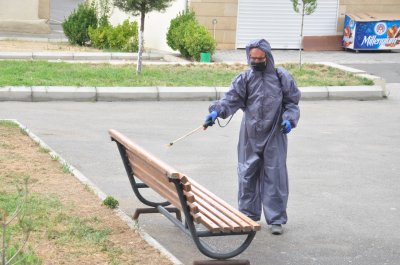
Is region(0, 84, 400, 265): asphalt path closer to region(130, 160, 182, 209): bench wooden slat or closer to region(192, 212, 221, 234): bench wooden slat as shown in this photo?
region(130, 160, 182, 209): bench wooden slat

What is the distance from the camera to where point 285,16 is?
23703mm

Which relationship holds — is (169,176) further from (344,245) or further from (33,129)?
(33,129)

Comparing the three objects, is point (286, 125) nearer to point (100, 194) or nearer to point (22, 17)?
point (100, 194)

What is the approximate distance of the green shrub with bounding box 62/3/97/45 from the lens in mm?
22953

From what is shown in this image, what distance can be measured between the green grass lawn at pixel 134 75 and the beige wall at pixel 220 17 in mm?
4324

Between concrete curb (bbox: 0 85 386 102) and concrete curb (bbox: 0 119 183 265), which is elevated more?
concrete curb (bbox: 0 85 386 102)

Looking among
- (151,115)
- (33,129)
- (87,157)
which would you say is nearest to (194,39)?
(151,115)

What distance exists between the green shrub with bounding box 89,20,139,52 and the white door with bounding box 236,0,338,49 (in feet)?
8.91

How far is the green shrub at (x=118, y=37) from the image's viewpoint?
72.1ft

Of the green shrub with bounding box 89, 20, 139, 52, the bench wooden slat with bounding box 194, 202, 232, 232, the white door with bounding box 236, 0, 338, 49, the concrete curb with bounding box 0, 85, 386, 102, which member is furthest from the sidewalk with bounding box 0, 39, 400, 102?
the bench wooden slat with bounding box 194, 202, 232, 232

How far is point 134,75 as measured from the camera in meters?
16.6

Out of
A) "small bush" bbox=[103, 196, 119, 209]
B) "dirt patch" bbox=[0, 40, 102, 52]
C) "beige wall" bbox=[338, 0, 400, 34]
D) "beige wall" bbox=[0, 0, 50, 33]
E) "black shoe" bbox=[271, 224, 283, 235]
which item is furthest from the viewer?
"beige wall" bbox=[0, 0, 50, 33]

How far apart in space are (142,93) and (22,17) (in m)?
11.8

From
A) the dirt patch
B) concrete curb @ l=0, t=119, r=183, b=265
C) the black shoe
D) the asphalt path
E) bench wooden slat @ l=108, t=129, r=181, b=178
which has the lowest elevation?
the asphalt path
